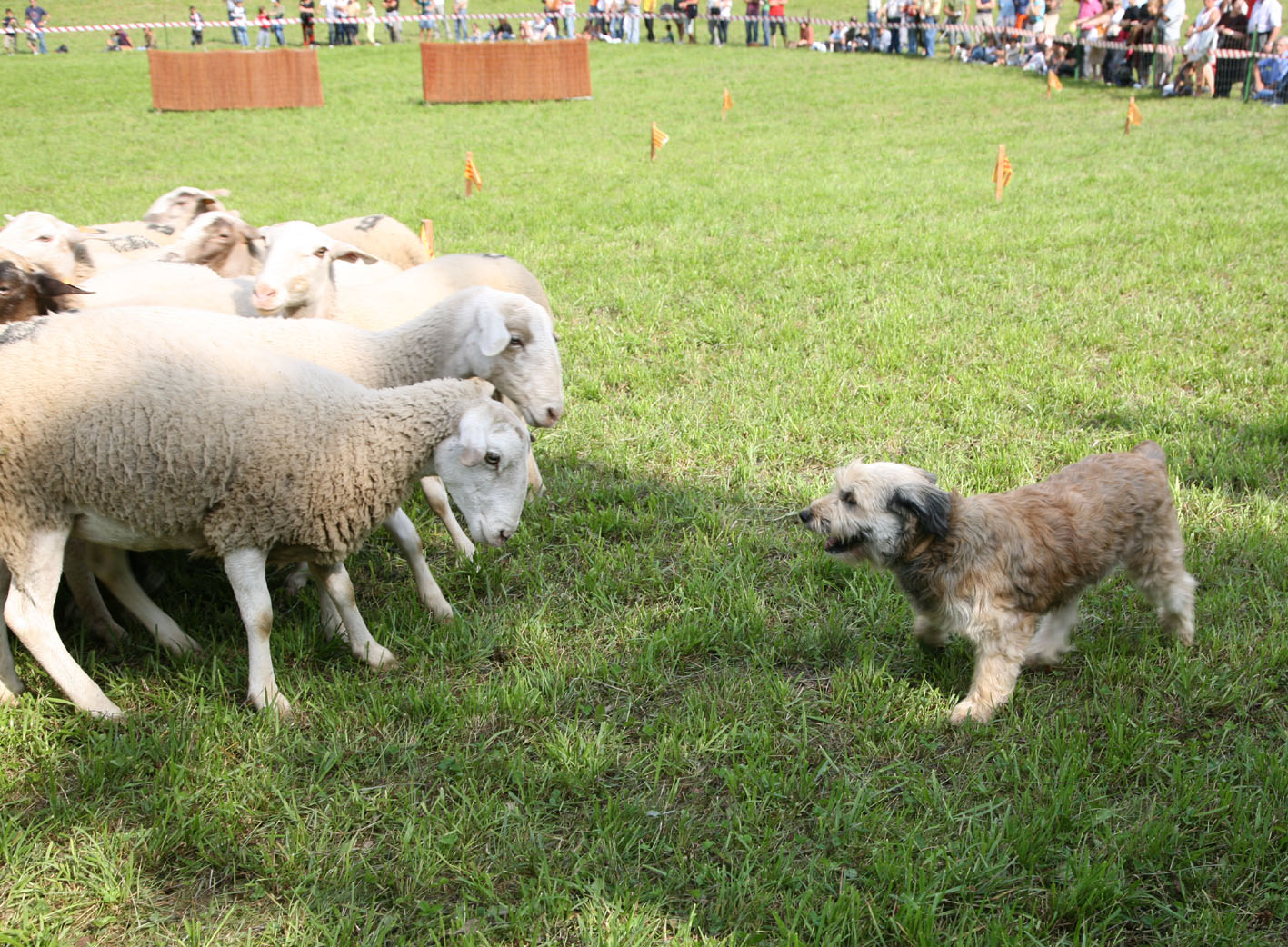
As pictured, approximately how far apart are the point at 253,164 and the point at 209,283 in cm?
1267

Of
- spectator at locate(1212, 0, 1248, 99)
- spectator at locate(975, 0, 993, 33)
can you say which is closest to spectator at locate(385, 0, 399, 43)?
spectator at locate(975, 0, 993, 33)

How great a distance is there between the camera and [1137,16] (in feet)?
69.8

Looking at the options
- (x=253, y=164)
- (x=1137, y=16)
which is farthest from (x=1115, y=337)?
(x=1137, y=16)

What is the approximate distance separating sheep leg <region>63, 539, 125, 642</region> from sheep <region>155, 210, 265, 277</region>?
2.32 m

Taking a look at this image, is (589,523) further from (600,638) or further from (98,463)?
(98,463)

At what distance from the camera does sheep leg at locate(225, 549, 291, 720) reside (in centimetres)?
346

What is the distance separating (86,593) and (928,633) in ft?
10.7

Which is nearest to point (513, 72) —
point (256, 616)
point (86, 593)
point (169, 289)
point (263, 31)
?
point (263, 31)

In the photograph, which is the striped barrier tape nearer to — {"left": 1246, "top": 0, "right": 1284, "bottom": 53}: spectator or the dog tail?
{"left": 1246, "top": 0, "right": 1284, "bottom": 53}: spectator

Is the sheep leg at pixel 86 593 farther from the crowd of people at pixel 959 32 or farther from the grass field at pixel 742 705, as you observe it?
the crowd of people at pixel 959 32

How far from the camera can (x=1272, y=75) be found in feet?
59.8

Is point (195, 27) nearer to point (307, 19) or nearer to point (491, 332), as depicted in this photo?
point (307, 19)

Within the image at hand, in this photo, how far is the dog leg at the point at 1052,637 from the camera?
3695 mm

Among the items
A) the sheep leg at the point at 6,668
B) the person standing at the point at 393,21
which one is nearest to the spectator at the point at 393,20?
the person standing at the point at 393,21
